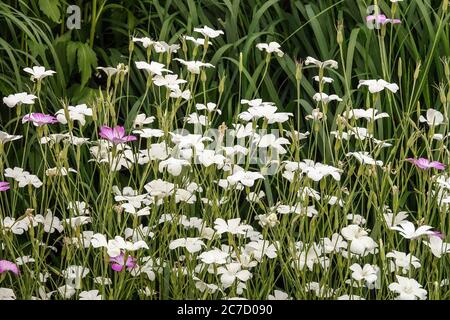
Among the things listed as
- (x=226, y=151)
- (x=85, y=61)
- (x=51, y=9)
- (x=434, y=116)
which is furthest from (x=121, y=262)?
(x=51, y=9)

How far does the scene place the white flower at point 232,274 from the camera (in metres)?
1.89

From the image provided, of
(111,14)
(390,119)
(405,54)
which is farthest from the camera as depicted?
(111,14)

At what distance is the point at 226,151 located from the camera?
6.69 feet

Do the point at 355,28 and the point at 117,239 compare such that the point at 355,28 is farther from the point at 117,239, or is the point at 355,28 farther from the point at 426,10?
the point at 117,239

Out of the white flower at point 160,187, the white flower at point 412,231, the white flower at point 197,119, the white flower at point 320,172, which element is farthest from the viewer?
the white flower at point 197,119

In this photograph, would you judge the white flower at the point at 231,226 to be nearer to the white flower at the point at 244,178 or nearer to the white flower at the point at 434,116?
the white flower at the point at 244,178

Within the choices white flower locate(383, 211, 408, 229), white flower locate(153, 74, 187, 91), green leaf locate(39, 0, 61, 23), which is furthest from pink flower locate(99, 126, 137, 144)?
green leaf locate(39, 0, 61, 23)

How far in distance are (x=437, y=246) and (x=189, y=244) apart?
57cm

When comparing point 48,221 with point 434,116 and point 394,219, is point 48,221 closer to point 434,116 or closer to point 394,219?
point 394,219

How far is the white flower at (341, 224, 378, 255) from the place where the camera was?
6.21ft

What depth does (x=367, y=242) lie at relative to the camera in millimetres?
1901

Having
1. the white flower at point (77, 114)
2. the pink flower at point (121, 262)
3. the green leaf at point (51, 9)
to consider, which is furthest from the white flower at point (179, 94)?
the green leaf at point (51, 9)
